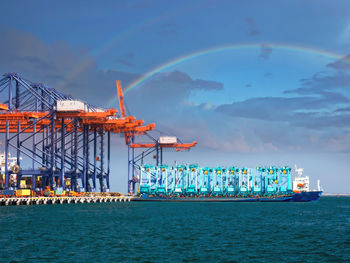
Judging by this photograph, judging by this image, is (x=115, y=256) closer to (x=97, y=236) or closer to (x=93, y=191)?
(x=97, y=236)

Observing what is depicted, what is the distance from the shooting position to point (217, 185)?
440 ft

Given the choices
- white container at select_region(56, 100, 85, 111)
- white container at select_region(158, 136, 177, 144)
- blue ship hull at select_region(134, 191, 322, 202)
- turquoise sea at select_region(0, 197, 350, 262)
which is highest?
white container at select_region(56, 100, 85, 111)

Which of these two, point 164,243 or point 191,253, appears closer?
point 191,253

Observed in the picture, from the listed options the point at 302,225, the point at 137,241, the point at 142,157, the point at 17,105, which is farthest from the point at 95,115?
the point at 137,241

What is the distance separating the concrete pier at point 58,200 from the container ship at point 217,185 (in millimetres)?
7415

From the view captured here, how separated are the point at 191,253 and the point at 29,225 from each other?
23577mm

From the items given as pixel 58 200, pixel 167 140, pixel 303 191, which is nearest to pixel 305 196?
pixel 303 191

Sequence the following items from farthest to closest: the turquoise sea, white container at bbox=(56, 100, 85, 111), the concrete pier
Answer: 1. white container at bbox=(56, 100, 85, 111)
2. the concrete pier
3. the turquoise sea

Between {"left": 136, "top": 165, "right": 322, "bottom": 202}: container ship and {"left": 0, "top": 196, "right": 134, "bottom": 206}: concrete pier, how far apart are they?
7415mm

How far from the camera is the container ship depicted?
418ft

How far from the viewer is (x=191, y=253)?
118 ft

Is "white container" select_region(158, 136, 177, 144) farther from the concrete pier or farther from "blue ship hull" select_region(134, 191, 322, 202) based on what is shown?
the concrete pier

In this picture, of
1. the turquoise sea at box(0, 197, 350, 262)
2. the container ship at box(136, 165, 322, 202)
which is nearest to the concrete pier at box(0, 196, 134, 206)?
the container ship at box(136, 165, 322, 202)

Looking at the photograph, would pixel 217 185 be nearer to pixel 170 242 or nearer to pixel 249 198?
pixel 249 198
